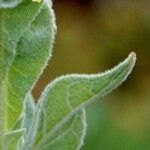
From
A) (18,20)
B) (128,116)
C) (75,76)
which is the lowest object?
(128,116)

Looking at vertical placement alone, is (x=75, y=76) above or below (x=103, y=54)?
above

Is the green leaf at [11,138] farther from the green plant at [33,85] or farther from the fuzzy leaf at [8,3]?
the fuzzy leaf at [8,3]

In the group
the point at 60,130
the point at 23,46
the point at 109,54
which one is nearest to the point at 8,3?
the point at 23,46

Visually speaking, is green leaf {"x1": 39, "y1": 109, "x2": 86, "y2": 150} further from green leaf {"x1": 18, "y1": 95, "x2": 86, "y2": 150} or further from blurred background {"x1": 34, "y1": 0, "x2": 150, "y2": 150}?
blurred background {"x1": 34, "y1": 0, "x2": 150, "y2": 150}

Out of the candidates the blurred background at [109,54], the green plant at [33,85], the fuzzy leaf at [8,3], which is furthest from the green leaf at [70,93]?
the blurred background at [109,54]

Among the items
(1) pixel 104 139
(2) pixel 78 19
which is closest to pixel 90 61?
(2) pixel 78 19

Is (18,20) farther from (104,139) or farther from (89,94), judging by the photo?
(104,139)

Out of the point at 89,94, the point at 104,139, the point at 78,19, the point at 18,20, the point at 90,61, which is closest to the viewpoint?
the point at 18,20

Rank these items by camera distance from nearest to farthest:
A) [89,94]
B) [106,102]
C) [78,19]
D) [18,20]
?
[18,20] → [89,94] → [106,102] → [78,19]
